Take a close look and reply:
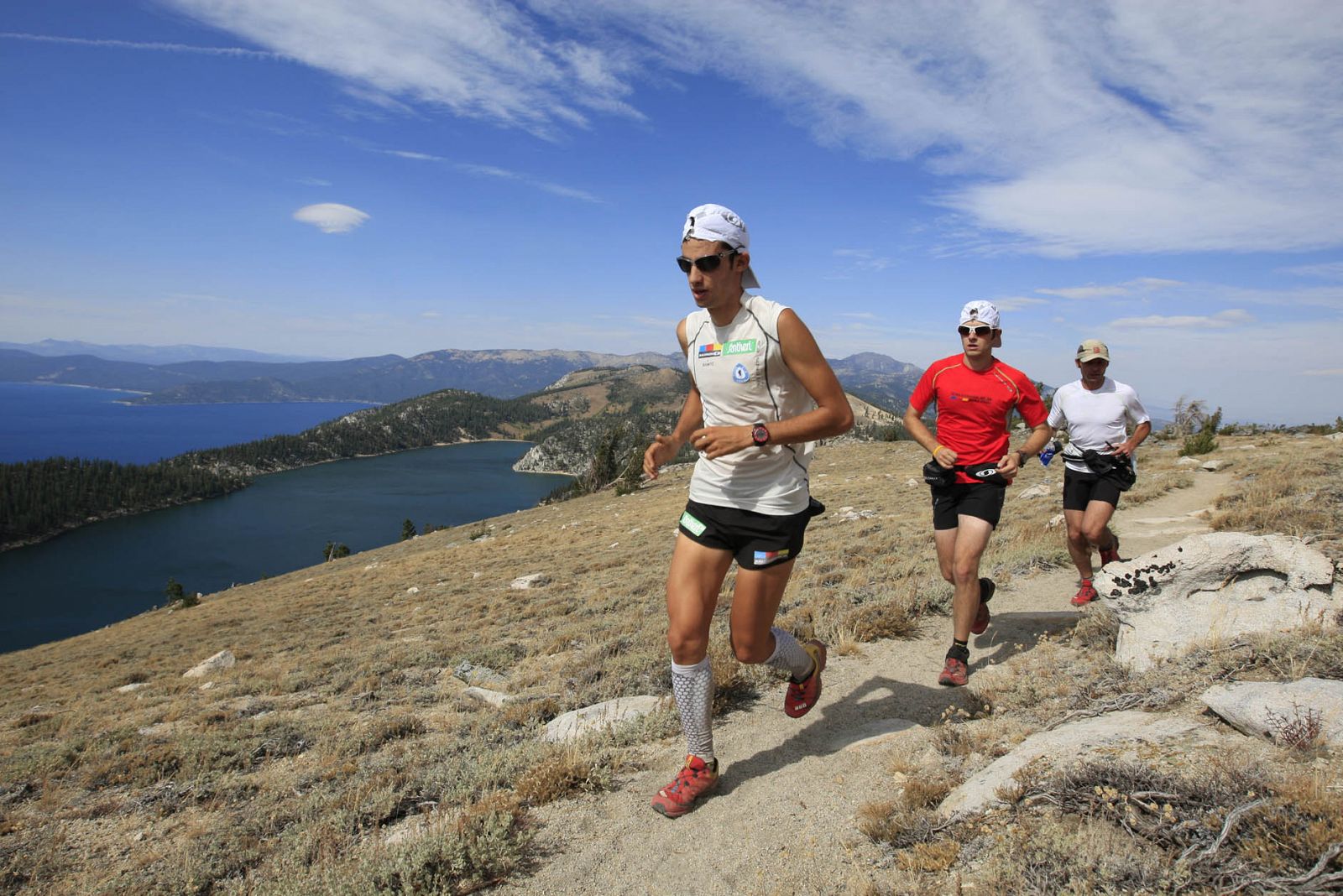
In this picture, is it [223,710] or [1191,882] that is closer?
[1191,882]

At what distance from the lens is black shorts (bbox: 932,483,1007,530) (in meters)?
4.67

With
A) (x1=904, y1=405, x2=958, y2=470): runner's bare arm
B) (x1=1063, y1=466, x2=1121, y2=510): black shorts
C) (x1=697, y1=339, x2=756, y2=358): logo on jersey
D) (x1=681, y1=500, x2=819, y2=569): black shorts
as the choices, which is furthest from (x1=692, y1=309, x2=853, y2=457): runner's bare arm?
(x1=1063, y1=466, x2=1121, y2=510): black shorts

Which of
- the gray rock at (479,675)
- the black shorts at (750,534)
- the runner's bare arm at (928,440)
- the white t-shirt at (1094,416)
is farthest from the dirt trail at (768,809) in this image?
the gray rock at (479,675)

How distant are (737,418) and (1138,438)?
15.6ft

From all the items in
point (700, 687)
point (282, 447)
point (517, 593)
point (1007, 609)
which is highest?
point (700, 687)

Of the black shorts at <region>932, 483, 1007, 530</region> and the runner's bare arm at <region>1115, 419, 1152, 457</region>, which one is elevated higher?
the runner's bare arm at <region>1115, 419, 1152, 457</region>

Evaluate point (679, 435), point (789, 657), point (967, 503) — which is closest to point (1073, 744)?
point (789, 657)

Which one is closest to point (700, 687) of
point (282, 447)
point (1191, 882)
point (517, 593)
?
point (1191, 882)

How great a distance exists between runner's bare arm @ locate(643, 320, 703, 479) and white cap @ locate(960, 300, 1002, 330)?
252 cm

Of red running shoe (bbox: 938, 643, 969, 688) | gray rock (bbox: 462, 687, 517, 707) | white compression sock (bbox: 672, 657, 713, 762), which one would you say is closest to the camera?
white compression sock (bbox: 672, 657, 713, 762)

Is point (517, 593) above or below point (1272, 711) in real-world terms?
below

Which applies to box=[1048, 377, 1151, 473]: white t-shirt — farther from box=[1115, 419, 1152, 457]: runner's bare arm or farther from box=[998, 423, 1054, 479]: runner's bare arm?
box=[998, 423, 1054, 479]: runner's bare arm

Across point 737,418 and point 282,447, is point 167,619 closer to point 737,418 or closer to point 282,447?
point 737,418

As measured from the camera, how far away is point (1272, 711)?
2518mm
